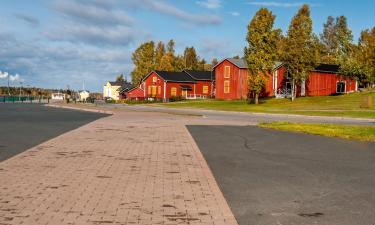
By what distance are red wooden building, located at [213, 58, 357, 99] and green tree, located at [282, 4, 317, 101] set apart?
6.59 metres

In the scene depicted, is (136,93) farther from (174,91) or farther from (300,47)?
(300,47)

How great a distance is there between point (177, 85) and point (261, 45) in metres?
28.4

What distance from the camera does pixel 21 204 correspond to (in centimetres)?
613

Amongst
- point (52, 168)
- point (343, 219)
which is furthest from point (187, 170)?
point (343, 219)

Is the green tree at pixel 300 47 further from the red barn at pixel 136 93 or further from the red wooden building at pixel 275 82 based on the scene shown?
the red barn at pixel 136 93

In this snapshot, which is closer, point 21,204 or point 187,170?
point 21,204

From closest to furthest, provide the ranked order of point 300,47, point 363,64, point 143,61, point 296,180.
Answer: point 296,180, point 300,47, point 363,64, point 143,61

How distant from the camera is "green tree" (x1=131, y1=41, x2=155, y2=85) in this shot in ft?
323

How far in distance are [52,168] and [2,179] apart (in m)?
1.29

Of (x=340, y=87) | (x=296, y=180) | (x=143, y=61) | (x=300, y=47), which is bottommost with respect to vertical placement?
(x=296, y=180)

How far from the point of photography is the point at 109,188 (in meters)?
7.24

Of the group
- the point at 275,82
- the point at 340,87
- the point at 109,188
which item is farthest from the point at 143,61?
the point at 109,188

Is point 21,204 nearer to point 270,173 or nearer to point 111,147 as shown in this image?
point 270,173

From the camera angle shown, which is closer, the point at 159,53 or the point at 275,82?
the point at 275,82
